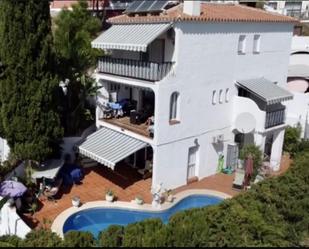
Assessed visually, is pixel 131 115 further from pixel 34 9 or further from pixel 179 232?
pixel 179 232

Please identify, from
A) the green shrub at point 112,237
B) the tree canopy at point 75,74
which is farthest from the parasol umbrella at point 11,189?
the tree canopy at point 75,74

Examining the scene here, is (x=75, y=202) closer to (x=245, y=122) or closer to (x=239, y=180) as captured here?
(x=239, y=180)

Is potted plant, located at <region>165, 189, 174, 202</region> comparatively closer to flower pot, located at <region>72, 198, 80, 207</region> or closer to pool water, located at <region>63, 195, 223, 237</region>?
pool water, located at <region>63, 195, 223, 237</region>

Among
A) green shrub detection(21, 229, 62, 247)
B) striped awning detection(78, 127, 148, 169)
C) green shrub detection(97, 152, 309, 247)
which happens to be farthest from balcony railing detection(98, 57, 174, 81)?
green shrub detection(21, 229, 62, 247)

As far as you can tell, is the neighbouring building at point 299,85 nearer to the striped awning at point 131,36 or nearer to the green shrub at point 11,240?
the striped awning at point 131,36

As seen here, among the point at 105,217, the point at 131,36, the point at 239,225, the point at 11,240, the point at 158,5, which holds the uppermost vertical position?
the point at 158,5

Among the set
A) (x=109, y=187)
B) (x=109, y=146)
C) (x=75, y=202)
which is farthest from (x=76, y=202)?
(x=109, y=146)
